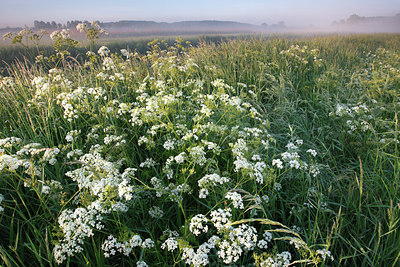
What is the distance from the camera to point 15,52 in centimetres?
1496

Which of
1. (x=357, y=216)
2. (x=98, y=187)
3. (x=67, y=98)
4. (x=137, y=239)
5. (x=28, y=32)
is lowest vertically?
(x=357, y=216)

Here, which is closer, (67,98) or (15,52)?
(67,98)

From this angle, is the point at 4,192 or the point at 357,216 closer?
the point at 357,216

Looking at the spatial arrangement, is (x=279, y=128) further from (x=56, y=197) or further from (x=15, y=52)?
(x=15, y=52)

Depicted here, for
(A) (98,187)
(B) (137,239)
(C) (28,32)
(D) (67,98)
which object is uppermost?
(C) (28,32)

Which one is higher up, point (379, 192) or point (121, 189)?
point (121, 189)

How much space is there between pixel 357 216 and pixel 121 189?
2.28 m

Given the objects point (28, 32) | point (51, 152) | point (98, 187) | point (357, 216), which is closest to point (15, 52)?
point (28, 32)

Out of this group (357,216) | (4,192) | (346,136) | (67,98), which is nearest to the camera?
(357,216)

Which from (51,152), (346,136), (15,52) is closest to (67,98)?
(51,152)

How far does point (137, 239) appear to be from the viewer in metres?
1.79

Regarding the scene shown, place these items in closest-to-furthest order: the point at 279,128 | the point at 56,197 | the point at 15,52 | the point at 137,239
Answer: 1. the point at 137,239
2. the point at 56,197
3. the point at 279,128
4. the point at 15,52

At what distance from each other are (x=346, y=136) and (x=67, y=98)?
14.0 ft

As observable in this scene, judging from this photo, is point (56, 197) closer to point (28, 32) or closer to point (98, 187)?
point (98, 187)
